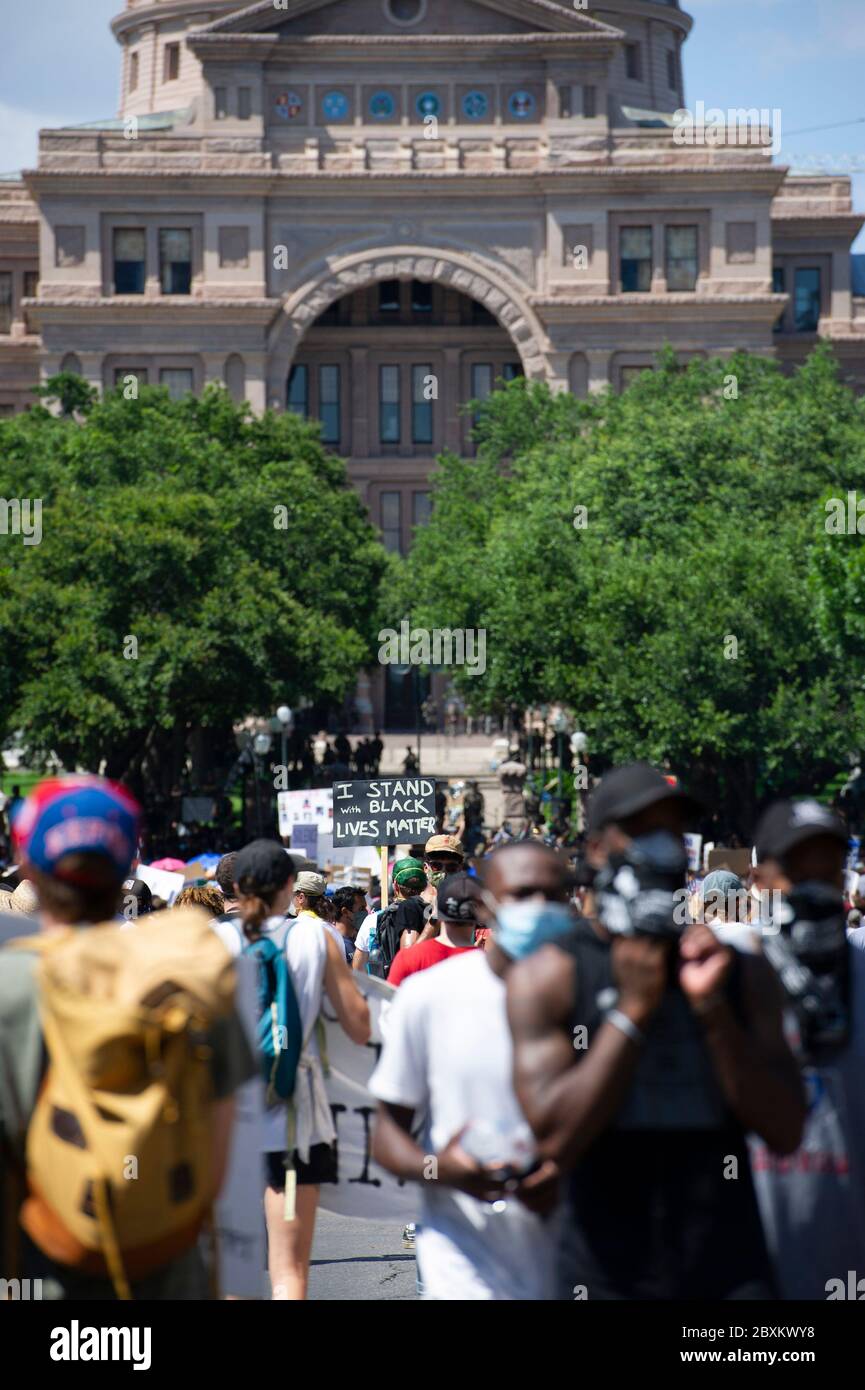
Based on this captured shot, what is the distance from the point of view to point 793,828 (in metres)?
5.53

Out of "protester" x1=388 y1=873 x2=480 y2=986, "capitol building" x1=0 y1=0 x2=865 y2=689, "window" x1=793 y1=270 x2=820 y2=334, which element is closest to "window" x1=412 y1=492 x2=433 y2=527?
"capitol building" x1=0 y1=0 x2=865 y2=689

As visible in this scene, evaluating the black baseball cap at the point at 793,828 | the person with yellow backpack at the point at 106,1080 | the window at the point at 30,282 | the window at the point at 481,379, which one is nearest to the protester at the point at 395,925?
the black baseball cap at the point at 793,828

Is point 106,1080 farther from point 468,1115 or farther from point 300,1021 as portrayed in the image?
point 300,1021

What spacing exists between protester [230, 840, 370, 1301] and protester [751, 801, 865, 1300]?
2585 millimetres

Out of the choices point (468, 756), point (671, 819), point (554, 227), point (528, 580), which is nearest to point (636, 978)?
point (671, 819)

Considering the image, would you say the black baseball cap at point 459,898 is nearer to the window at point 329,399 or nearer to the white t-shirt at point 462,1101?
the white t-shirt at point 462,1101

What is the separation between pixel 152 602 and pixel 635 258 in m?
39.2

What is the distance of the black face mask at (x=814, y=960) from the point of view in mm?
5523

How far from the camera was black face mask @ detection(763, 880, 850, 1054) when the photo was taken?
18.1 ft

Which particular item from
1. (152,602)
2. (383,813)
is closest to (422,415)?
(152,602)

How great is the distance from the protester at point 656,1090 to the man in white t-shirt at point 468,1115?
1.40ft

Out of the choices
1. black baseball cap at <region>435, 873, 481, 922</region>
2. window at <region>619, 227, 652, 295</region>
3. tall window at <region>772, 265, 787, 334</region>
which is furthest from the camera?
tall window at <region>772, 265, 787, 334</region>

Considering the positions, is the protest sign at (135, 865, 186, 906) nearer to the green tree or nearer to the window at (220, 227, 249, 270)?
the green tree
